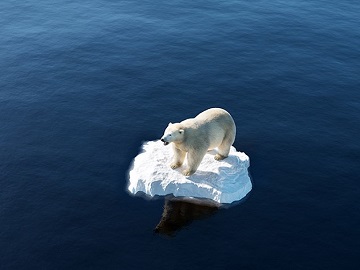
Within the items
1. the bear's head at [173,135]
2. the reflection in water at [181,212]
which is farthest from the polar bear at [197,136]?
the reflection in water at [181,212]

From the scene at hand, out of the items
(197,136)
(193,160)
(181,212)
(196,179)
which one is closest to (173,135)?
(197,136)

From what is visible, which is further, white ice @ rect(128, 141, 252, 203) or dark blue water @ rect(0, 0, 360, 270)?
white ice @ rect(128, 141, 252, 203)

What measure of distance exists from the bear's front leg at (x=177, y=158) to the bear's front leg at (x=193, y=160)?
1318mm

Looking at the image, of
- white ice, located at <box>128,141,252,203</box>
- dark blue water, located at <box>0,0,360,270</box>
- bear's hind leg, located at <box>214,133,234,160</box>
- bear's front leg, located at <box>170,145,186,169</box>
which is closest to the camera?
dark blue water, located at <box>0,0,360,270</box>

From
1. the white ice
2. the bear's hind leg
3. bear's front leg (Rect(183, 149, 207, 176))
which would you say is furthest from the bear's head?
the bear's hind leg

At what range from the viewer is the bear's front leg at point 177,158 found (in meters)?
52.1

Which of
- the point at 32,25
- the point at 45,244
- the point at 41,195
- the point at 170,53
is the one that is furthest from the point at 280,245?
the point at 32,25

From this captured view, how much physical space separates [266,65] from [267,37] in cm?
1322

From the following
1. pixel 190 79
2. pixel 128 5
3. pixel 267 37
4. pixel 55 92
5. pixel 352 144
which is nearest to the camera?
pixel 352 144

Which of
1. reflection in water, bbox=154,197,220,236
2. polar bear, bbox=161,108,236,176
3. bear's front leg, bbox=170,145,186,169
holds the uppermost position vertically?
polar bear, bbox=161,108,236,176

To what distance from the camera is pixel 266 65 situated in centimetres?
8300

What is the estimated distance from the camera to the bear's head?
4878cm

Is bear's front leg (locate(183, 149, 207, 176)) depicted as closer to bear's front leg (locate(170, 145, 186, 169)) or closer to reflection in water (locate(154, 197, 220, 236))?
bear's front leg (locate(170, 145, 186, 169))

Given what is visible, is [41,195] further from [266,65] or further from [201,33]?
[201,33]
